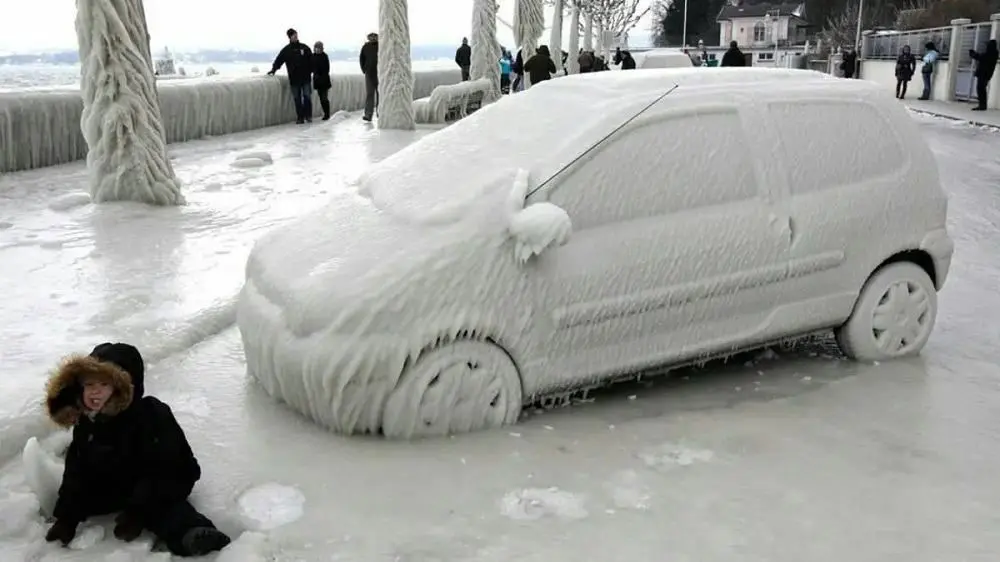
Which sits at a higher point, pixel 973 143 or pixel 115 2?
pixel 115 2

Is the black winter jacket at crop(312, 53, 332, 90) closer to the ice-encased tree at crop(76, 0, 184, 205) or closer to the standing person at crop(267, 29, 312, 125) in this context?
the standing person at crop(267, 29, 312, 125)

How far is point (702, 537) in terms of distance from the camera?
9.57 ft

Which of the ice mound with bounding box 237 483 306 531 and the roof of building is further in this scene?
the roof of building

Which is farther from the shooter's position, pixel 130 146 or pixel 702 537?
pixel 130 146

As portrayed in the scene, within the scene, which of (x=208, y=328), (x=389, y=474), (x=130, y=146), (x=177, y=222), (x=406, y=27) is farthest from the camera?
(x=406, y=27)

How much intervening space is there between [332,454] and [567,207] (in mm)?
1401

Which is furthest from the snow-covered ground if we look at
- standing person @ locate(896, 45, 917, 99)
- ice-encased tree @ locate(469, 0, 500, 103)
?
standing person @ locate(896, 45, 917, 99)

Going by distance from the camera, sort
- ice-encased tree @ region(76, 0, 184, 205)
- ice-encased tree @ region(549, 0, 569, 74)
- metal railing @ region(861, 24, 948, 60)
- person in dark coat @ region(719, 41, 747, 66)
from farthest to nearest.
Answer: ice-encased tree @ region(549, 0, 569, 74)
metal railing @ region(861, 24, 948, 60)
person in dark coat @ region(719, 41, 747, 66)
ice-encased tree @ region(76, 0, 184, 205)

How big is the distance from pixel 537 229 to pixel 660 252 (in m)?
0.65

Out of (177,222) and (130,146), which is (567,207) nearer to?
(177,222)

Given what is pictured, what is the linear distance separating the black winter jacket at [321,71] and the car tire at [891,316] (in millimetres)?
15626

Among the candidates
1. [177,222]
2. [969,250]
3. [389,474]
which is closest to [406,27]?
[177,222]

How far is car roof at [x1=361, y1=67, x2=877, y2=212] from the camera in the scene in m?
3.91

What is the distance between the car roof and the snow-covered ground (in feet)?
3.69
